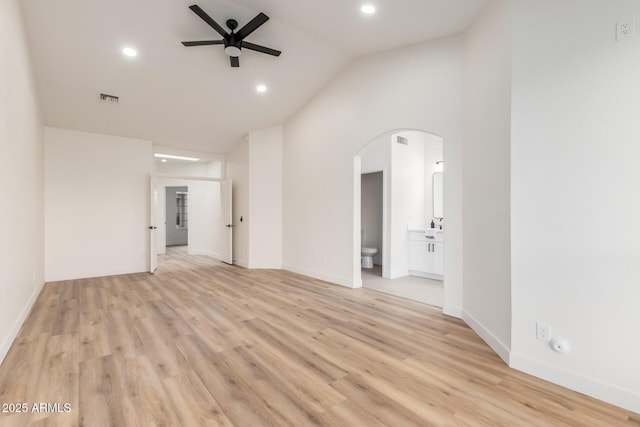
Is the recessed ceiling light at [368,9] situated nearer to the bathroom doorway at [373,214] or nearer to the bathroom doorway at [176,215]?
the bathroom doorway at [373,214]

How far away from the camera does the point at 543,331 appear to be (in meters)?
2.13

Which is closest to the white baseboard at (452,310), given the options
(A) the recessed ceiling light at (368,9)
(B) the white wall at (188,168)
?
(A) the recessed ceiling light at (368,9)

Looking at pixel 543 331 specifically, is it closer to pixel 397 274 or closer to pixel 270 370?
pixel 270 370

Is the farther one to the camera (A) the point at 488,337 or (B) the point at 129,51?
(B) the point at 129,51

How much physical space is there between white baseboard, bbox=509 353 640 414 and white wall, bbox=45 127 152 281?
666 cm

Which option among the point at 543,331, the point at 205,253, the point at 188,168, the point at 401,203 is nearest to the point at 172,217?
the point at 188,168

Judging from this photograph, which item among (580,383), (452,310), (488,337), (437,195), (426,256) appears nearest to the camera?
(580,383)

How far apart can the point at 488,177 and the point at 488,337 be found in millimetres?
1491

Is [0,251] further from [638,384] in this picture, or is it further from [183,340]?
[638,384]

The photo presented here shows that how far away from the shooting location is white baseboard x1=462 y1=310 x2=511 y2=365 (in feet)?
7.72

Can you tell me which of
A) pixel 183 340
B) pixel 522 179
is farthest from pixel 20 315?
pixel 522 179

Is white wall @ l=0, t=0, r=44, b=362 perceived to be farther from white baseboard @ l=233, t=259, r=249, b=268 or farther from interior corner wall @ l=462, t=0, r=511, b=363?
interior corner wall @ l=462, t=0, r=511, b=363

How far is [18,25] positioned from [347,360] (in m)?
4.55

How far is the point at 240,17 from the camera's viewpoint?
11.8ft
